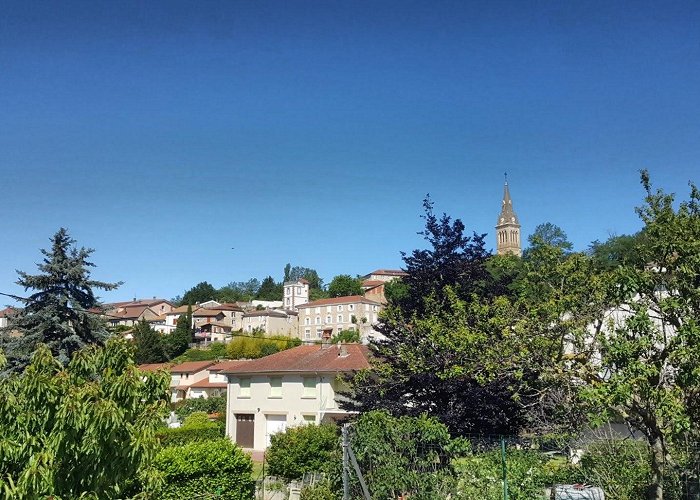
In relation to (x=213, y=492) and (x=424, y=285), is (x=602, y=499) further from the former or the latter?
(x=213, y=492)

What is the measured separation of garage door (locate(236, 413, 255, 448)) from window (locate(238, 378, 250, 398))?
43.1 inches

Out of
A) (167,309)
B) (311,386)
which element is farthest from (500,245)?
(311,386)

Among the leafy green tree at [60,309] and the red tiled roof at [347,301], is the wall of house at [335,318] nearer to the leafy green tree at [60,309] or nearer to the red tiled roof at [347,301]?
the red tiled roof at [347,301]

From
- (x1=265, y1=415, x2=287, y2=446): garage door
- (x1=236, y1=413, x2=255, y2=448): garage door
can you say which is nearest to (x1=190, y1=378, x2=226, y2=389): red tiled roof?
(x1=236, y1=413, x2=255, y2=448): garage door

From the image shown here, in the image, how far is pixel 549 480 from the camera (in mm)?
10594

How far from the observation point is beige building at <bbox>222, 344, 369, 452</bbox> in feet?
103

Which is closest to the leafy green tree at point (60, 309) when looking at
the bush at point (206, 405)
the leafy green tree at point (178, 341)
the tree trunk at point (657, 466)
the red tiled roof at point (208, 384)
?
the tree trunk at point (657, 466)

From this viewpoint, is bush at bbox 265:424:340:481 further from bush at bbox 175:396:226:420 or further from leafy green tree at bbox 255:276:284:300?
leafy green tree at bbox 255:276:284:300

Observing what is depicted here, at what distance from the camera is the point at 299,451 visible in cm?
1683

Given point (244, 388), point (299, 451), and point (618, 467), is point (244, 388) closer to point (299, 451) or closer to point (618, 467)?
point (299, 451)

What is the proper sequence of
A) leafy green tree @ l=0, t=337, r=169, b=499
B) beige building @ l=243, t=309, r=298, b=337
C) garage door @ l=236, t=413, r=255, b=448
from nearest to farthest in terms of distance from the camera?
leafy green tree @ l=0, t=337, r=169, b=499 → garage door @ l=236, t=413, r=255, b=448 → beige building @ l=243, t=309, r=298, b=337

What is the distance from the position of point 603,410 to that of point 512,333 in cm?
274

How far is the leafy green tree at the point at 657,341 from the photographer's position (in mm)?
8703

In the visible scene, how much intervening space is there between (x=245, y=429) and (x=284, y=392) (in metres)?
3.62
